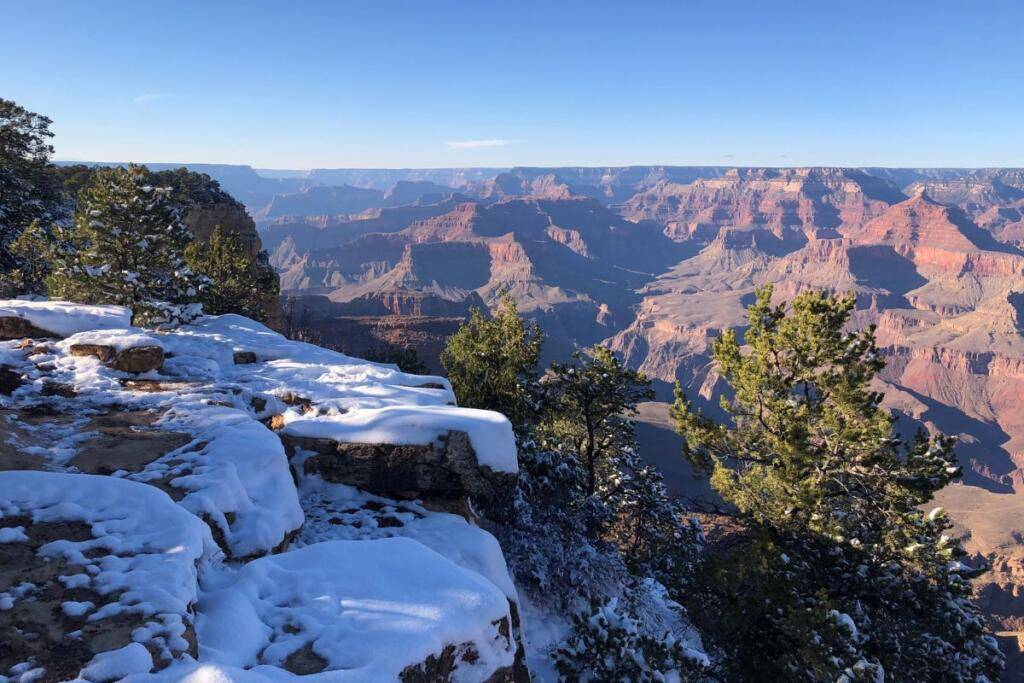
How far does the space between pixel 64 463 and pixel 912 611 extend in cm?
1869

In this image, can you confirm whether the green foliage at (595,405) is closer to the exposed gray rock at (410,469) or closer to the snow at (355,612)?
the exposed gray rock at (410,469)

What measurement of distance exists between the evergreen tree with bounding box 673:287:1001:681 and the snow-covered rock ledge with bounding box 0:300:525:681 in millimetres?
6701

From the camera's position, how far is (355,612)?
5688 mm

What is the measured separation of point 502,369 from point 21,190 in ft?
136

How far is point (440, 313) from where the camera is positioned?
19575 cm

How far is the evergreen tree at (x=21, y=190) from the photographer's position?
1203 inches

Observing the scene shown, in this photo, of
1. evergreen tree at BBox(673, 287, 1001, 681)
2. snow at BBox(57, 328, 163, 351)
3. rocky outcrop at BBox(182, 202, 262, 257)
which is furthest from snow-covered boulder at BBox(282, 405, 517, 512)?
rocky outcrop at BBox(182, 202, 262, 257)

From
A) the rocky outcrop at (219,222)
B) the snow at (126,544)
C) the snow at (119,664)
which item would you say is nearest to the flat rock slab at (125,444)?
the snow at (126,544)

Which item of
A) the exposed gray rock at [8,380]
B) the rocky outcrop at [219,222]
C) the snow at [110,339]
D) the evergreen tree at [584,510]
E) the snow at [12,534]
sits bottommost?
the evergreen tree at [584,510]

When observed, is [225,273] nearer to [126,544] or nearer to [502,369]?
[502,369]

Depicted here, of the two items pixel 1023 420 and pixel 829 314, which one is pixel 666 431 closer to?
pixel 829 314

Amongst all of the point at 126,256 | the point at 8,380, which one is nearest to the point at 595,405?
the point at 8,380

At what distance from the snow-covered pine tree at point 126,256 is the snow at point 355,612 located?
60.8 ft

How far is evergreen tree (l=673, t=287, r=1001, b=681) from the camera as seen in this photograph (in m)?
11.7
